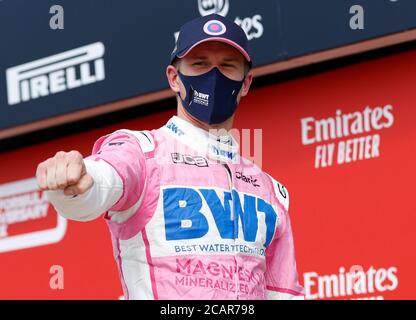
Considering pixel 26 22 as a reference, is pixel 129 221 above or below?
below

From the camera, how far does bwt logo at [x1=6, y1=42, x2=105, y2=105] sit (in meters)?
5.69

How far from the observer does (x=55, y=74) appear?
19.1 feet

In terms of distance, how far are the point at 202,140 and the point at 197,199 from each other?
0.74ft

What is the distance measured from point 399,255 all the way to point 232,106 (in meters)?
1.96

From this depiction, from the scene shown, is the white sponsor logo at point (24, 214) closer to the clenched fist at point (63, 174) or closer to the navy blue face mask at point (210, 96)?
the navy blue face mask at point (210, 96)

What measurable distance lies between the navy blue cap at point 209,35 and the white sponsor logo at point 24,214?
3.04 meters

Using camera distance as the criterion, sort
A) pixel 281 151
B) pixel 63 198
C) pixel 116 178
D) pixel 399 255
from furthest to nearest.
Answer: pixel 281 151
pixel 399 255
pixel 116 178
pixel 63 198

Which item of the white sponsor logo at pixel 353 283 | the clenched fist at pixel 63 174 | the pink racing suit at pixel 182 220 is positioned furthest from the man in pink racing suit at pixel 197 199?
the white sponsor logo at pixel 353 283

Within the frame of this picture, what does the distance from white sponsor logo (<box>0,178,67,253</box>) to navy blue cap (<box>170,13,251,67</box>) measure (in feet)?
9.97

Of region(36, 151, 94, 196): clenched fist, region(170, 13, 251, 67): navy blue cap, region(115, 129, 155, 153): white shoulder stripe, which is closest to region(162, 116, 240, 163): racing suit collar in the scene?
region(115, 129, 155, 153): white shoulder stripe
